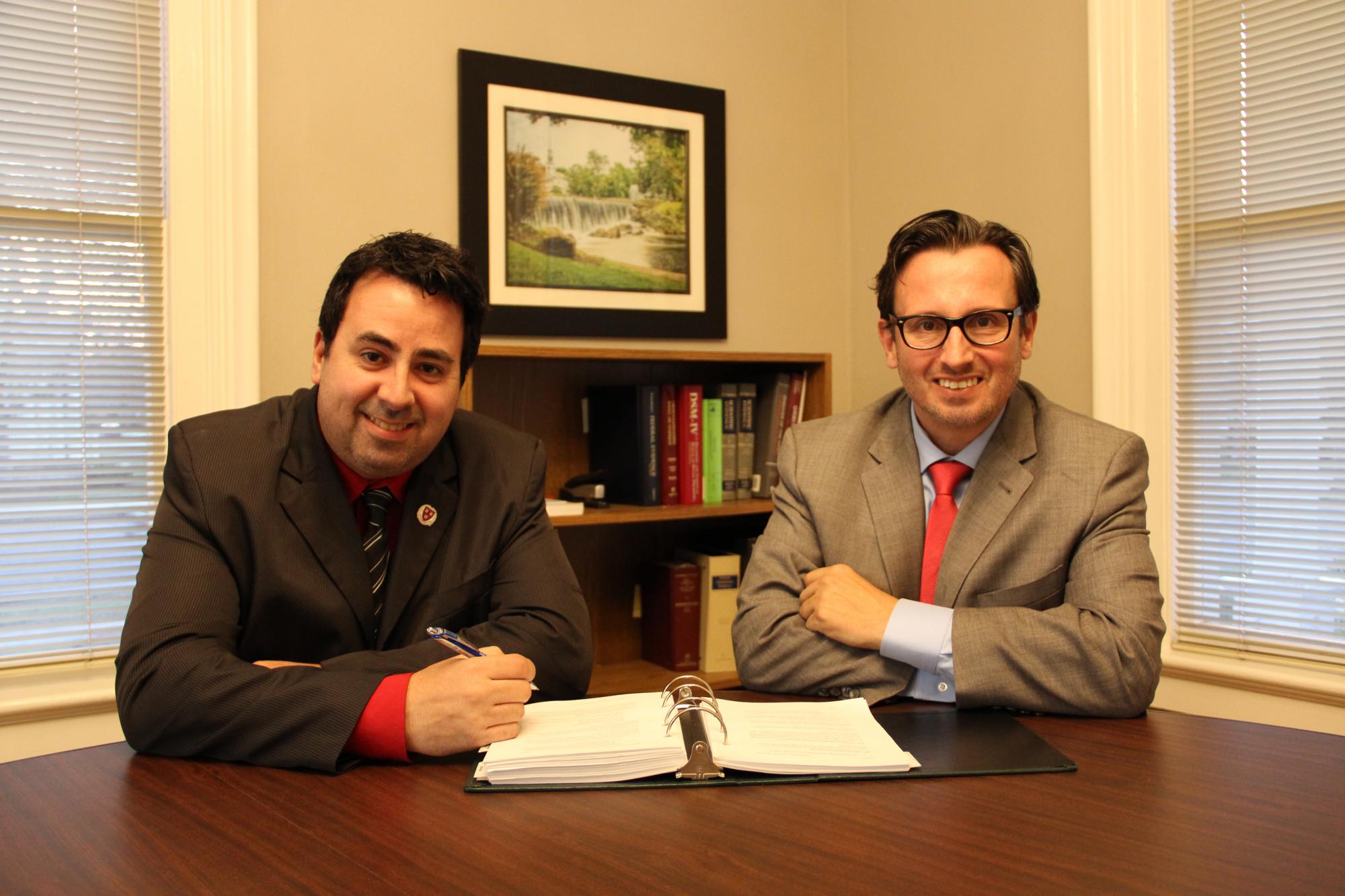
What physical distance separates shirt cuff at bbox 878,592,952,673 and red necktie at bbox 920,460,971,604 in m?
0.22

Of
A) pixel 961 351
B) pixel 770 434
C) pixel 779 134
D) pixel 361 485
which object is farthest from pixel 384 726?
pixel 779 134

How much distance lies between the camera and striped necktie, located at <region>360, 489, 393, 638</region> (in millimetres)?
Answer: 1585

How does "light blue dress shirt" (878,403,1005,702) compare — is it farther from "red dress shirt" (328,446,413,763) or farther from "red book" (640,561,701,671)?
"red book" (640,561,701,671)

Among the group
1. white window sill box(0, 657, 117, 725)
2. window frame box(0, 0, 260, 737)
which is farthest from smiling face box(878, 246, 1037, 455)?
white window sill box(0, 657, 117, 725)

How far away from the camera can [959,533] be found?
1.71 meters

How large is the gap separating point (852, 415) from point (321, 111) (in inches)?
60.7

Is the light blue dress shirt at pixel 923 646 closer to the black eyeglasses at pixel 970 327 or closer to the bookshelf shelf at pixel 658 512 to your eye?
the black eyeglasses at pixel 970 327

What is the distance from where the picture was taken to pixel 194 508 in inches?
58.3

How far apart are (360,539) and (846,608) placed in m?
0.76

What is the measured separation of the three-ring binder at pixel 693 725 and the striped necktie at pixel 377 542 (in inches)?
19.9

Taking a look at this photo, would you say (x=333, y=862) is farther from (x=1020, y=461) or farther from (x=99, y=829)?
(x=1020, y=461)

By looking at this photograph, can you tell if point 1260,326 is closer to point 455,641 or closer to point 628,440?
point 628,440

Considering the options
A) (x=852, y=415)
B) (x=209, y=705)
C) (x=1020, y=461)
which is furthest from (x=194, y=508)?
(x=1020, y=461)

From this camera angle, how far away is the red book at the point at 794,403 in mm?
2998
